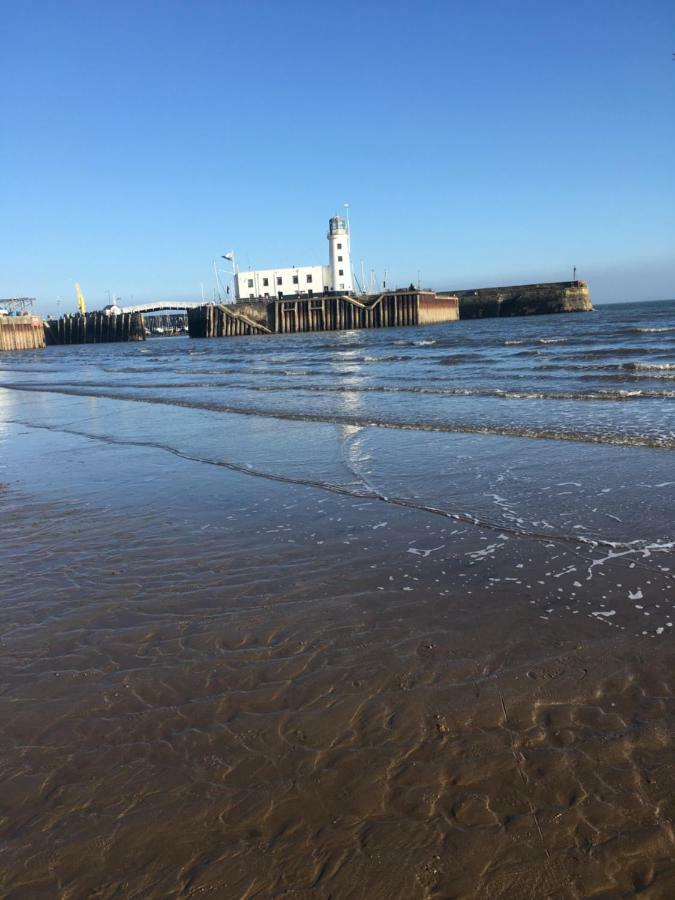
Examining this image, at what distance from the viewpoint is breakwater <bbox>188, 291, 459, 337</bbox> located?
69.9 meters

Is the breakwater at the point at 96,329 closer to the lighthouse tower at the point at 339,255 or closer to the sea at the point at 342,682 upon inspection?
the lighthouse tower at the point at 339,255

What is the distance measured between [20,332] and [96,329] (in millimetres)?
19893

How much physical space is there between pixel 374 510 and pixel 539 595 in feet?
7.12

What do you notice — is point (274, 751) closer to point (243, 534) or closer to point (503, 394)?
point (243, 534)

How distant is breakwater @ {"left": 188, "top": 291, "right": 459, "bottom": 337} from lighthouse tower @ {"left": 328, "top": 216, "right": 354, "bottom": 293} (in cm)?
858

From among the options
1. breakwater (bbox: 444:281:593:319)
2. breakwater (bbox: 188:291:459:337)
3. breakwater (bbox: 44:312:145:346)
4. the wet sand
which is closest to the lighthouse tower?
breakwater (bbox: 188:291:459:337)

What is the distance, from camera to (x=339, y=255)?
82000mm

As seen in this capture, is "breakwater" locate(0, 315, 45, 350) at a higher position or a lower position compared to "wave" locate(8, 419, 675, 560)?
higher

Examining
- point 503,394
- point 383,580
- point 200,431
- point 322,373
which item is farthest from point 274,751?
point 322,373

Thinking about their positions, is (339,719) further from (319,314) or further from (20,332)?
(20,332)

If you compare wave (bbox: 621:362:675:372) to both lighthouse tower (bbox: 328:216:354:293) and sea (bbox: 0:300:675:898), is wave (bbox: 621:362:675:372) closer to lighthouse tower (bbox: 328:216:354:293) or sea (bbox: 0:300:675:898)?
sea (bbox: 0:300:675:898)

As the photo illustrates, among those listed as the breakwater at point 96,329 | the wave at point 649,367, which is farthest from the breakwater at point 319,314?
the wave at point 649,367

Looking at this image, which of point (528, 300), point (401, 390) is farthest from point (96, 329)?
point (401, 390)

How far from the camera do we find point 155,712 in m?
2.73
